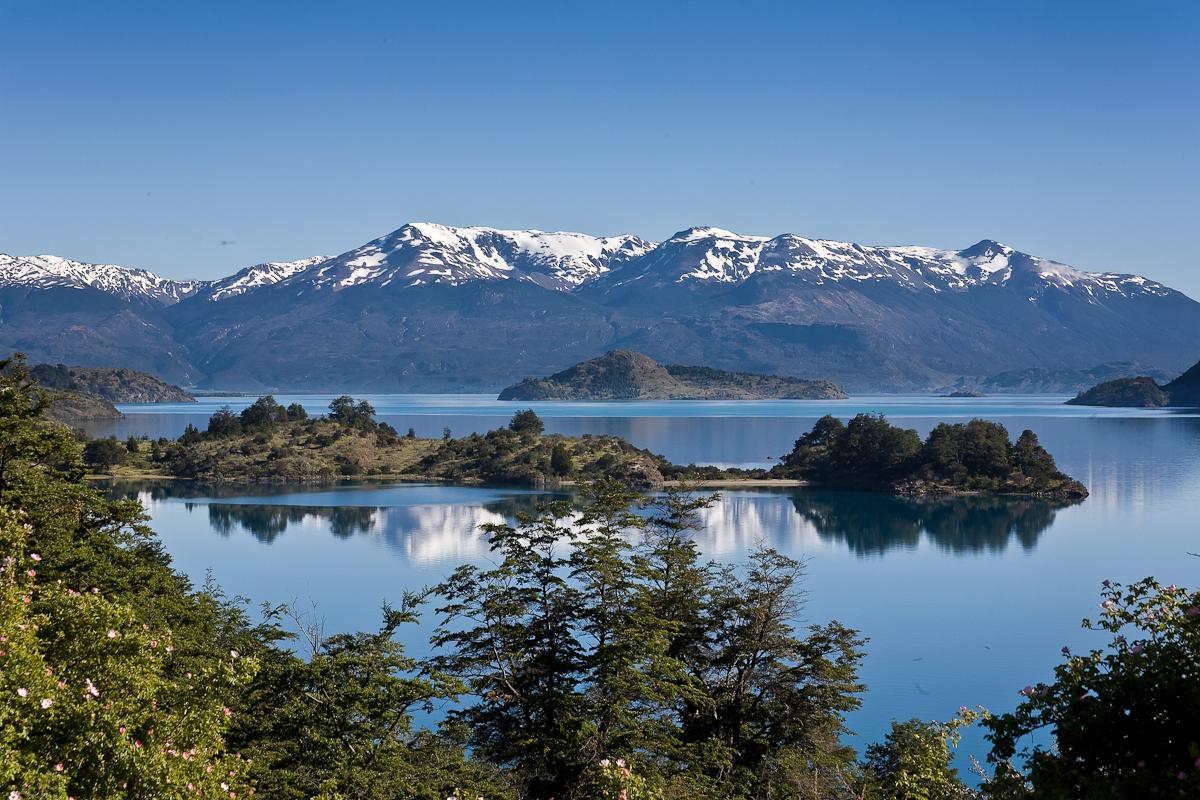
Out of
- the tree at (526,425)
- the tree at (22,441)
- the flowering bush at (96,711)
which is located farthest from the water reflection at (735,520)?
the flowering bush at (96,711)

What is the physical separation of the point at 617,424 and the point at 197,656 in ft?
490

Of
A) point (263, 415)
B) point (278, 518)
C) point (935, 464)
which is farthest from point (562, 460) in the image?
point (263, 415)

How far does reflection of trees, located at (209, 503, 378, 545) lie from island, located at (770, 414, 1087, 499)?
3576cm

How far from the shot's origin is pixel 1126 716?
9.71 metres

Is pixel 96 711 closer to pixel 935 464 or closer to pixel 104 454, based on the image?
pixel 935 464

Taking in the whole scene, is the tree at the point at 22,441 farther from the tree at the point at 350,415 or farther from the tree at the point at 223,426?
the tree at the point at 350,415

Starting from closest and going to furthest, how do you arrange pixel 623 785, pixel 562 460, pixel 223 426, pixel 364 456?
1. pixel 623 785
2. pixel 562 460
3. pixel 364 456
4. pixel 223 426

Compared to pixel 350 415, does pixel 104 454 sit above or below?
below

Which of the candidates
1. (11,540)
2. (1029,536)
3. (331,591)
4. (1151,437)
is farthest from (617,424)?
(11,540)

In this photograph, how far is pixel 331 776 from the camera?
15711 mm

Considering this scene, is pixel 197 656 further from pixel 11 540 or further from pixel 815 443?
pixel 815 443

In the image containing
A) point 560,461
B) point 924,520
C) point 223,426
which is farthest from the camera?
point 223,426

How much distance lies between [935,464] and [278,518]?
152 feet

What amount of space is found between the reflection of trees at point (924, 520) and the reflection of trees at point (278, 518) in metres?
25.9
